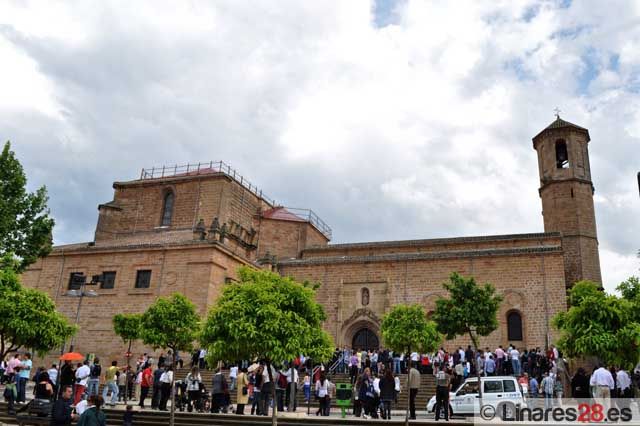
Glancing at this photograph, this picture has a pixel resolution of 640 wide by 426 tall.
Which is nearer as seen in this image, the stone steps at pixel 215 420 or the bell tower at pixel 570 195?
the stone steps at pixel 215 420

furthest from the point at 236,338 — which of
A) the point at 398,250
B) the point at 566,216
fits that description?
the point at 566,216

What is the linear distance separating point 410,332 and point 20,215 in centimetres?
1630

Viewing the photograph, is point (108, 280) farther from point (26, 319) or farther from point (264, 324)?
point (264, 324)

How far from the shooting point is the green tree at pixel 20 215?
20.6m

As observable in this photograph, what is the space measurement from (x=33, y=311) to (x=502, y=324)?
19.9m

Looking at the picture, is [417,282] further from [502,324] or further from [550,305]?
[550,305]

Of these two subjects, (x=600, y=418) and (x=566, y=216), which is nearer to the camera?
(x=600, y=418)

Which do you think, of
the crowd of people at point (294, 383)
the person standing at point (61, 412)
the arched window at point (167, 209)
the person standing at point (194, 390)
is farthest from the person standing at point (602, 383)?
the arched window at point (167, 209)

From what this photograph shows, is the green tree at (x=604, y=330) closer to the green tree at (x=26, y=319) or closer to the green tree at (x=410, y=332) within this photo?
the green tree at (x=410, y=332)

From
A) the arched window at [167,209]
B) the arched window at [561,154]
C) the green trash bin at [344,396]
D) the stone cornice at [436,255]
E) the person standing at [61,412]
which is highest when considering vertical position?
the arched window at [561,154]

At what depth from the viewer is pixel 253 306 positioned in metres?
11.9

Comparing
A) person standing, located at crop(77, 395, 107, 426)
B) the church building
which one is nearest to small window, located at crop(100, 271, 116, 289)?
the church building

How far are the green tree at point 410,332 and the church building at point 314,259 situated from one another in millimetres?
7014

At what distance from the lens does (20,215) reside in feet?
69.4
